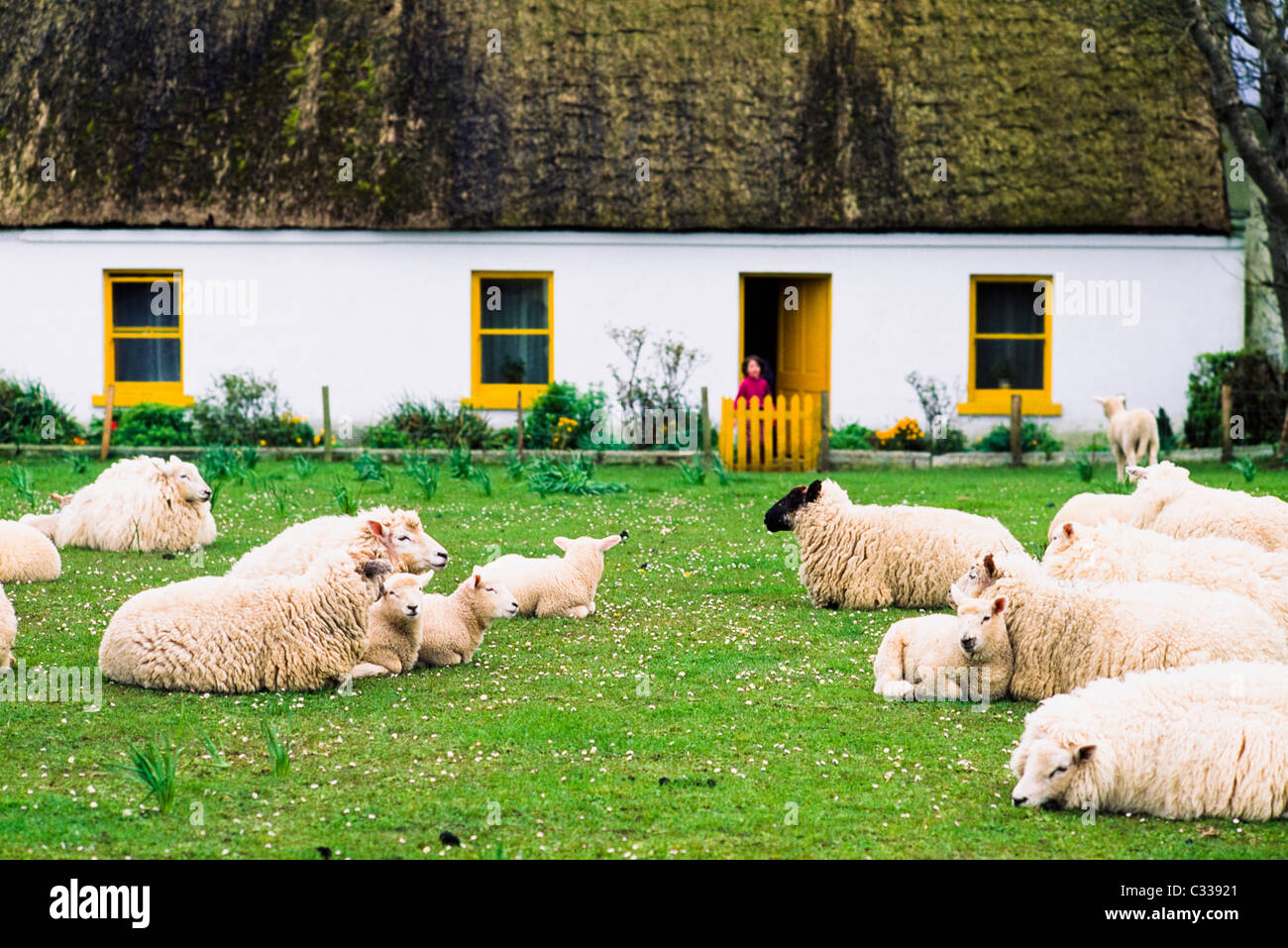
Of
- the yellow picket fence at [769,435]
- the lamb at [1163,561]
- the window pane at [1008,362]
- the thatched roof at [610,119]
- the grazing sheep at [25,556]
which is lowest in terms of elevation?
the grazing sheep at [25,556]

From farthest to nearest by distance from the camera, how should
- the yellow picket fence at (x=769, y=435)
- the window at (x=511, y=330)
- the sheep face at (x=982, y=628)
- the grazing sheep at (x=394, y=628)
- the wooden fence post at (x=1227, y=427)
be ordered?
the window at (x=511, y=330) < the wooden fence post at (x=1227, y=427) < the yellow picket fence at (x=769, y=435) < the grazing sheep at (x=394, y=628) < the sheep face at (x=982, y=628)

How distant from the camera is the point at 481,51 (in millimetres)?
23078

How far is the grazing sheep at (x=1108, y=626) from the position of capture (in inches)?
278

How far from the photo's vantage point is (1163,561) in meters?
8.30

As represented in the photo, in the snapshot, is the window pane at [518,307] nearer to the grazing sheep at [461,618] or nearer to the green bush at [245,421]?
the green bush at [245,421]

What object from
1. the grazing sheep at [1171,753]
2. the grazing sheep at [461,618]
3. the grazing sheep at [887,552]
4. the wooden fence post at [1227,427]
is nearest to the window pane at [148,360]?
the grazing sheep at [887,552]

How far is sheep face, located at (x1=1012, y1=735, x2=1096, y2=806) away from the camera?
19.2 feet

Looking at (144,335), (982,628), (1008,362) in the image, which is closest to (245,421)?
(144,335)

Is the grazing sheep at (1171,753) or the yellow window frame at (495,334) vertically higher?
the yellow window frame at (495,334)

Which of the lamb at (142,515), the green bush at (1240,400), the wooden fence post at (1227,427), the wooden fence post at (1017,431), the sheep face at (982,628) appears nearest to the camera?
the sheep face at (982,628)

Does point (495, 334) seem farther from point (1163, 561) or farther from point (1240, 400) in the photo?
point (1163, 561)

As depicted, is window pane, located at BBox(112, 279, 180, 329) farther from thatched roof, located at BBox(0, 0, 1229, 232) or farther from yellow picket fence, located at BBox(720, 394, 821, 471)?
yellow picket fence, located at BBox(720, 394, 821, 471)

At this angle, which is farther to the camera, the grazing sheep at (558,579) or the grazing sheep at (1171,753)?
the grazing sheep at (558,579)

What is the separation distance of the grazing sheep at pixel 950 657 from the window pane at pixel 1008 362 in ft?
50.6
